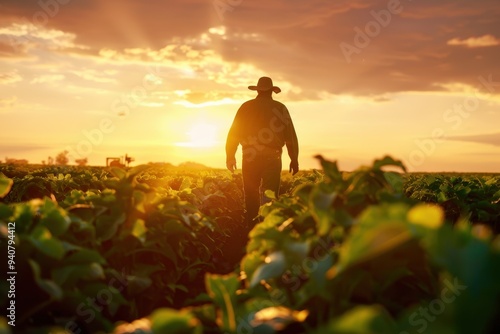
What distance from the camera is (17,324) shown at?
2.46 metres

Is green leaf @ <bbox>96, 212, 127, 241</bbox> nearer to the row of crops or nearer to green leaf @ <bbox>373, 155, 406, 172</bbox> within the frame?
the row of crops

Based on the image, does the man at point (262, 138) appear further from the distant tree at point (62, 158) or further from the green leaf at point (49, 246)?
the distant tree at point (62, 158)

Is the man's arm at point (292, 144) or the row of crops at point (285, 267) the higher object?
the man's arm at point (292, 144)

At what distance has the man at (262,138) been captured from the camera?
10602mm

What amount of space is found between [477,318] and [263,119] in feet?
30.4

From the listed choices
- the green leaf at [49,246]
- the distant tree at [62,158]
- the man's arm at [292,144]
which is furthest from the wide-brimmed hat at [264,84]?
the distant tree at [62,158]

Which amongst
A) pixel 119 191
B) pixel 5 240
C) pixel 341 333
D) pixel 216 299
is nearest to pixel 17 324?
pixel 5 240

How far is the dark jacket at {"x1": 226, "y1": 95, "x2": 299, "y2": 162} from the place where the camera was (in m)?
10.6

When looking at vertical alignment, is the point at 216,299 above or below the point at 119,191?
below

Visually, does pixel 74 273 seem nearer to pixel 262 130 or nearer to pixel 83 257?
pixel 83 257

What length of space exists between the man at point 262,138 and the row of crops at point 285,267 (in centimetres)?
598

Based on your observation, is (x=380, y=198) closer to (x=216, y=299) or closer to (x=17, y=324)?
(x=216, y=299)

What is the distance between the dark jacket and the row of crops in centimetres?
599

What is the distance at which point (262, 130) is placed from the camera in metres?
10.6
